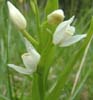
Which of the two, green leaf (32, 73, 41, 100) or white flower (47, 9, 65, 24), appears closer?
white flower (47, 9, 65, 24)

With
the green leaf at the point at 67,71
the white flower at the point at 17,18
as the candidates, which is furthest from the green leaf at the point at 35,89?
the white flower at the point at 17,18

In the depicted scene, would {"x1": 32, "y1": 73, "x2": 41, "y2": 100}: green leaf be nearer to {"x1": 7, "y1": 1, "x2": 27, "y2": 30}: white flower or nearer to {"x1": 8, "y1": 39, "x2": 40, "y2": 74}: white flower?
{"x1": 8, "y1": 39, "x2": 40, "y2": 74}: white flower

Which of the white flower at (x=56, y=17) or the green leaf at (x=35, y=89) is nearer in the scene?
the white flower at (x=56, y=17)

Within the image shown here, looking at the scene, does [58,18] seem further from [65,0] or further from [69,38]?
[65,0]

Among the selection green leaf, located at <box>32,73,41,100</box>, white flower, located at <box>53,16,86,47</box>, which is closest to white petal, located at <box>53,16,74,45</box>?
white flower, located at <box>53,16,86,47</box>

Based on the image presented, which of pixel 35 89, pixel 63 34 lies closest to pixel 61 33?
pixel 63 34

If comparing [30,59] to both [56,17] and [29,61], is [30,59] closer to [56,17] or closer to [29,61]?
[29,61]

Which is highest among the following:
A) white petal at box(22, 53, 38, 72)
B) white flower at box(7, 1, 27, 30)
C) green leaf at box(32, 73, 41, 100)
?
white flower at box(7, 1, 27, 30)

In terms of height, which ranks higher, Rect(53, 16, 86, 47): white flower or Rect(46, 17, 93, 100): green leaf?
Rect(53, 16, 86, 47): white flower

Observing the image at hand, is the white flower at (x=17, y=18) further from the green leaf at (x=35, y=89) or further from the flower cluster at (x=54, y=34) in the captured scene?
the green leaf at (x=35, y=89)
